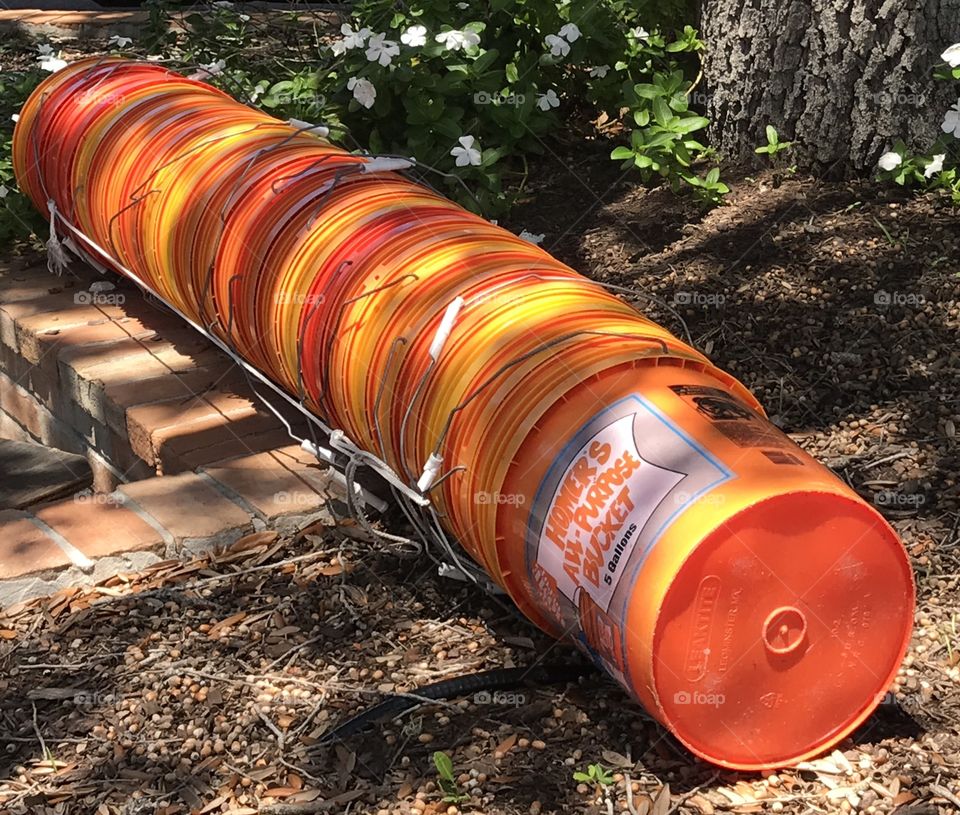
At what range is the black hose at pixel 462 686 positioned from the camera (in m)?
2.45

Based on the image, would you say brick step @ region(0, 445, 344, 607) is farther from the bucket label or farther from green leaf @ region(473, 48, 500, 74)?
green leaf @ region(473, 48, 500, 74)

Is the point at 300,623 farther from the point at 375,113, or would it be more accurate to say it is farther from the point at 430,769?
the point at 375,113

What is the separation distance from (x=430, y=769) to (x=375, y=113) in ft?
9.21

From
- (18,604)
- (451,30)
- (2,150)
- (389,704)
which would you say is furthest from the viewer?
(2,150)

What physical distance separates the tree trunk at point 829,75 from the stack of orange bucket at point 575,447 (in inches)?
51.8

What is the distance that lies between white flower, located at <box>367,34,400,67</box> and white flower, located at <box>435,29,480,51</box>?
155 mm

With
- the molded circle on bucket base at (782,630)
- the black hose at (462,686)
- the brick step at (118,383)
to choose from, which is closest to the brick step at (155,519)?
the brick step at (118,383)

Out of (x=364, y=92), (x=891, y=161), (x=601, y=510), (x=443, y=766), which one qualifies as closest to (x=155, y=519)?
(x=443, y=766)

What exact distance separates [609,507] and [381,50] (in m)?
2.57

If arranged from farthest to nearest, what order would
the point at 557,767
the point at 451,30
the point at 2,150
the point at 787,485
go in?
the point at 2,150 → the point at 451,30 → the point at 557,767 → the point at 787,485

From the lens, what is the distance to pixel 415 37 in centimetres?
432

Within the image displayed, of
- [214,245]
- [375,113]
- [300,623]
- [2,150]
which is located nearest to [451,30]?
[375,113]

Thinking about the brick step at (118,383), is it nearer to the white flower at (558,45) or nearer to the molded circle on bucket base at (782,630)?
the white flower at (558,45)

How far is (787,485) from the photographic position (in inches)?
81.7
